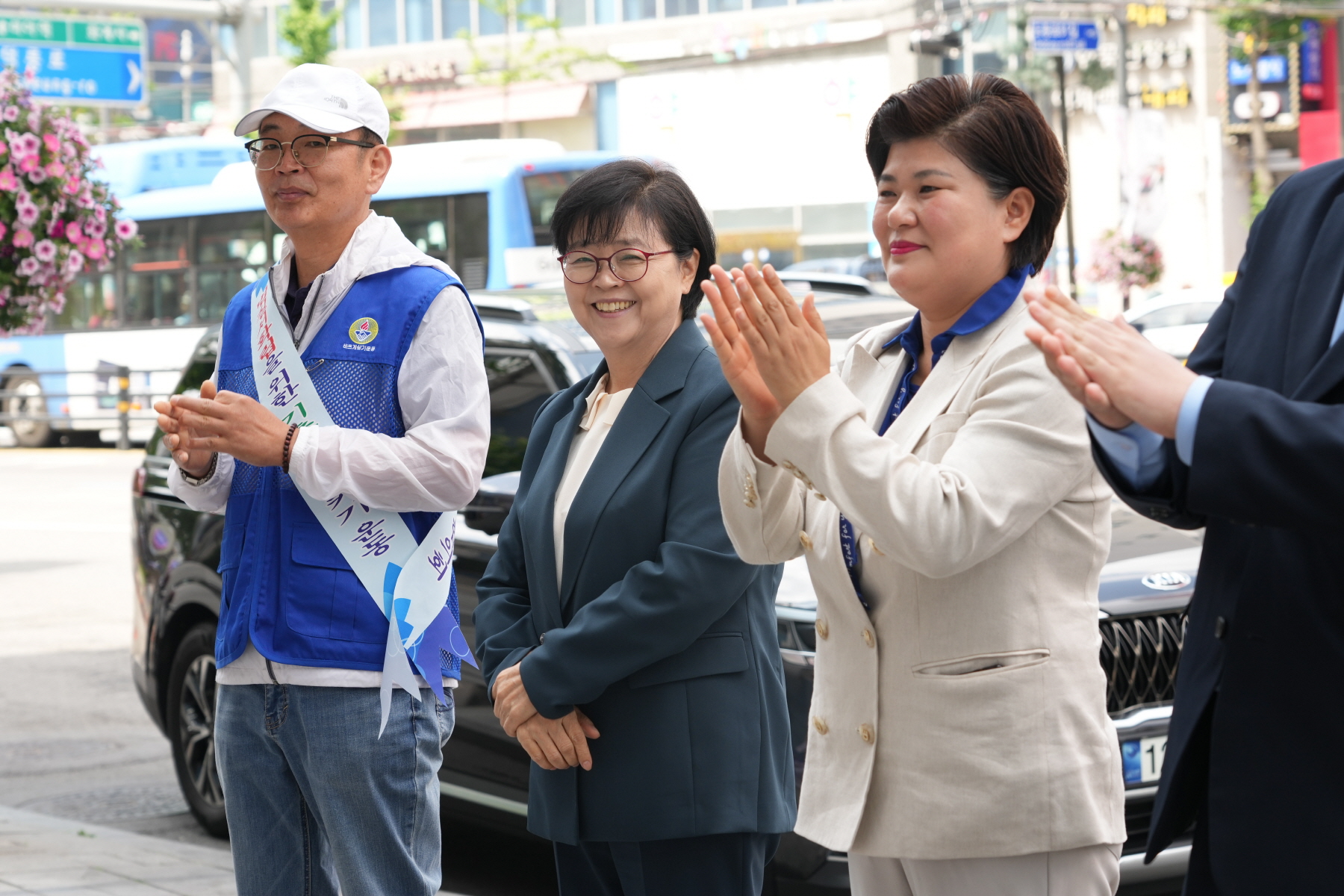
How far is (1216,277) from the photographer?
3738 centimetres

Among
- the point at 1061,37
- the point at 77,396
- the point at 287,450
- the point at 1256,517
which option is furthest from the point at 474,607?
the point at 1061,37

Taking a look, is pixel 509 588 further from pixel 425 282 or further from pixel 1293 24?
pixel 1293 24

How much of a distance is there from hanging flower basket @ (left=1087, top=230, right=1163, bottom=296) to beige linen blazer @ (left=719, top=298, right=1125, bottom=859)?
94.2ft

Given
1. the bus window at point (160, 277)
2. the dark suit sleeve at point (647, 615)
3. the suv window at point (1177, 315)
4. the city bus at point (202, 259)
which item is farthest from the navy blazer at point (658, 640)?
the suv window at point (1177, 315)

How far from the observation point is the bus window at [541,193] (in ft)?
59.1

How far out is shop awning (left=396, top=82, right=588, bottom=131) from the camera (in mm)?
41000

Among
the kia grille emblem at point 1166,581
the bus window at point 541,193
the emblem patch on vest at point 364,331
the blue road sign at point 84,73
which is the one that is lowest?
the kia grille emblem at point 1166,581

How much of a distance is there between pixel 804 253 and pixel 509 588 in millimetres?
37648

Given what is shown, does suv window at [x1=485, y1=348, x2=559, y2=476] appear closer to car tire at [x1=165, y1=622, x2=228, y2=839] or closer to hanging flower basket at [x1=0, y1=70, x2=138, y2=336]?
car tire at [x1=165, y1=622, x2=228, y2=839]

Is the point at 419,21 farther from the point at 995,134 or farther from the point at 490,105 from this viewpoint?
the point at 995,134

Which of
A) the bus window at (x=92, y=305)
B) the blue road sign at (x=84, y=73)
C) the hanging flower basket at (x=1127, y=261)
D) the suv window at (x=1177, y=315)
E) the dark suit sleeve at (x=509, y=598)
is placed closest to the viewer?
the dark suit sleeve at (x=509, y=598)

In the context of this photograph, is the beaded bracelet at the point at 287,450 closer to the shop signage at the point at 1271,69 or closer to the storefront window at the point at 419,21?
the shop signage at the point at 1271,69

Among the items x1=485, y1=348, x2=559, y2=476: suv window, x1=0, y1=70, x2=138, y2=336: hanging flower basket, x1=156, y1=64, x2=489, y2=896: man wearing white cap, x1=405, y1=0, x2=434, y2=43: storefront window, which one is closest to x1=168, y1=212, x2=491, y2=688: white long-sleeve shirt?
x1=156, y1=64, x2=489, y2=896: man wearing white cap

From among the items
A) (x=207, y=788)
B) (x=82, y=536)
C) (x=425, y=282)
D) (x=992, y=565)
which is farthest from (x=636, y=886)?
(x=82, y=536)
